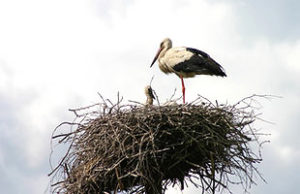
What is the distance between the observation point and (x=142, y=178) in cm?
746

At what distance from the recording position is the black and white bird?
963cm

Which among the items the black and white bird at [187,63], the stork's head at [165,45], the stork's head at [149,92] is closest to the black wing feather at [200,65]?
the black and white bird at [187,63]

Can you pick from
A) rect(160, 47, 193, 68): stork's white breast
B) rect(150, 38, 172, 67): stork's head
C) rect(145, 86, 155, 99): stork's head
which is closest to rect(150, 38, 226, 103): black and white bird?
rect(160, 47, 193, 68): stork's white breast

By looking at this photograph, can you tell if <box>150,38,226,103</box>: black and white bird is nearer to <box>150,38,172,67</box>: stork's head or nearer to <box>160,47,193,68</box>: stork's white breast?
<box>160,47,193,68</box>: stork's white breast

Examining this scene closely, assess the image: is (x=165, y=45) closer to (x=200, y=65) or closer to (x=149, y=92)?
(x=200, y=65)

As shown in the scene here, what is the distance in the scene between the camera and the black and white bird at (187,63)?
963cm

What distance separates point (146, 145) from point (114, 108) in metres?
0.68

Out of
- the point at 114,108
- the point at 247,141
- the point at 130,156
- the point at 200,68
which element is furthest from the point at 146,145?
the point at 200,68

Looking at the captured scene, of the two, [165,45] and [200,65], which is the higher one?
[165,45]

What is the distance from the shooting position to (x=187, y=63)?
9.77 m

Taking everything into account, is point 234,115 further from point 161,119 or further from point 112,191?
point 112,191

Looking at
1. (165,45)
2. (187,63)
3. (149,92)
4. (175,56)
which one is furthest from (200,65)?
(149,92)

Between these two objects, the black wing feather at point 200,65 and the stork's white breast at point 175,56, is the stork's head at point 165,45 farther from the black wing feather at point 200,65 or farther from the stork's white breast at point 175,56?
the black wing feather at point 200,65

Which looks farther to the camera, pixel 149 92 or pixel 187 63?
pixel 187 63
